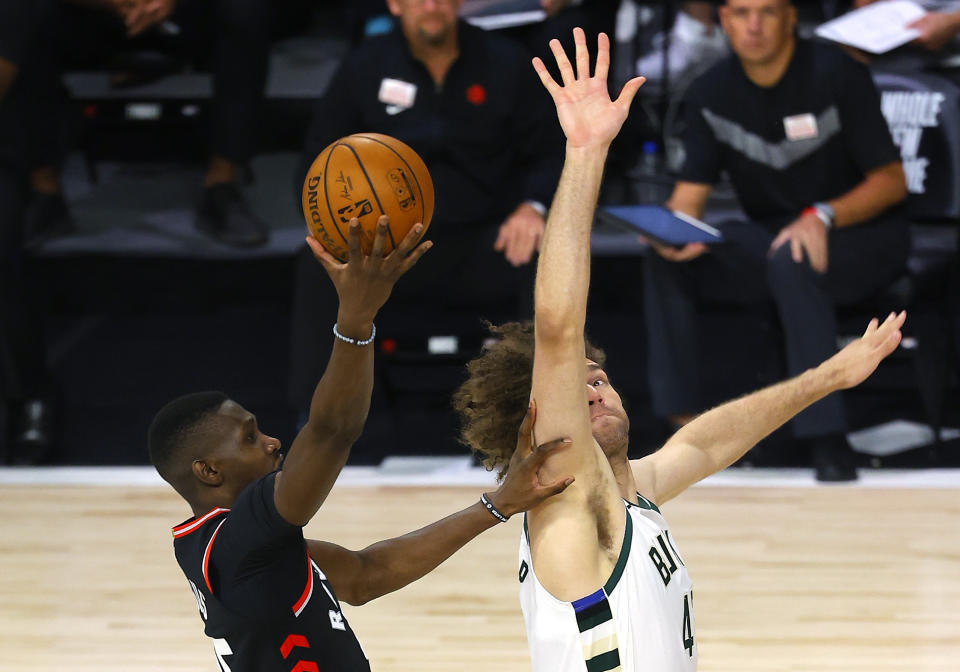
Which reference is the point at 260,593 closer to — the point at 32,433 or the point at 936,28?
the point at 32,433

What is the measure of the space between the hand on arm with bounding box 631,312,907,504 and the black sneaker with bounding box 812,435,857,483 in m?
2.78

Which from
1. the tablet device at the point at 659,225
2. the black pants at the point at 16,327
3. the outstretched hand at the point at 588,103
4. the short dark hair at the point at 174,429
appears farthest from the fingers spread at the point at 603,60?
the black pants at the point at 16,327

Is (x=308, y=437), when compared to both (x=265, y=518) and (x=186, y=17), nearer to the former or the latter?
(x=265, y=518)

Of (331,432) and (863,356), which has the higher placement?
(331,432)

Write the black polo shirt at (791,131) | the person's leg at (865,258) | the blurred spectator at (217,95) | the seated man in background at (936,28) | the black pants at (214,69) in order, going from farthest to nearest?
the blurred spectator at (217,95) → the black pants at (214,69) → the seated man in background at (936,28) → the black polo shirt at (791,131) → the person's leg at (865,258)

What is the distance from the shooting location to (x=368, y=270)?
6.75 feet

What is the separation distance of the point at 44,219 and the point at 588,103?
480cm

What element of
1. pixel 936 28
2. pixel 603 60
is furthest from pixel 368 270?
pixel 936 28

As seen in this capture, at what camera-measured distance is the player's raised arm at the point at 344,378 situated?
2.07 meters

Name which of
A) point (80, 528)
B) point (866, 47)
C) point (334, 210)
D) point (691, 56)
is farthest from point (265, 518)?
point (691, 56)

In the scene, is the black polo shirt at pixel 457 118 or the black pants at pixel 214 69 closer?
the black polo shirt at pixel 457 118

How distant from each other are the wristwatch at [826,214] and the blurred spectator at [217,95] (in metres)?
2.51

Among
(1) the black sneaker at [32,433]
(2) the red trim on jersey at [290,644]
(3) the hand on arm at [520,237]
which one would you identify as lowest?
(1) the black sneaker at [32,433]

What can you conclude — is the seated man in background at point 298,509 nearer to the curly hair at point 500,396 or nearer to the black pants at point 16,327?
the curly hair at point 500,396
